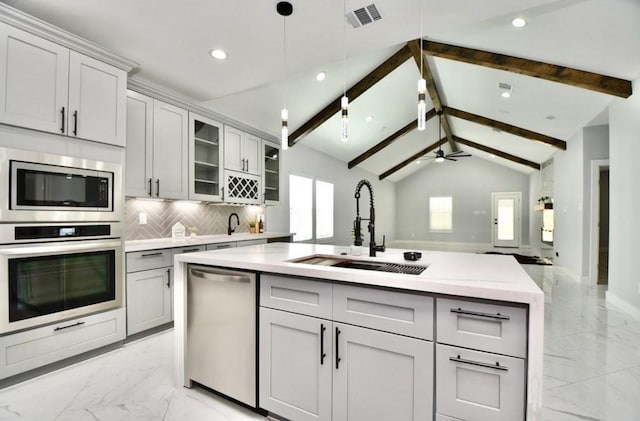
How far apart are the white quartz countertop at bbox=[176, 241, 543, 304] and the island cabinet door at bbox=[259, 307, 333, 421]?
0.89ft

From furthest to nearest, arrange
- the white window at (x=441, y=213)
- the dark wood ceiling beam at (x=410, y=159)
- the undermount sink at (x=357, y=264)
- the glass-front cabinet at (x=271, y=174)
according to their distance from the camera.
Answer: the white window at (x=441, y=213)
the dark wood ceiling beam at (x=410, y=159)
the glass-front cabinet at (x=271, y=174)
the undermount sink at (x=357, y=264)

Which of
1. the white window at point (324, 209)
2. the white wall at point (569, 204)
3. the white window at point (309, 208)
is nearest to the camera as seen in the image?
the white wall at point (569, 204)

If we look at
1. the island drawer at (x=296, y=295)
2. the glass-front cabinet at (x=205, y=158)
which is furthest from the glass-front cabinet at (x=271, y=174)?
the island drawer at (x=296, y=295)

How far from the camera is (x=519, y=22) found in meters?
3.19

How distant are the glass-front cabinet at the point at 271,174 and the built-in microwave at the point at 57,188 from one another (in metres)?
2.48

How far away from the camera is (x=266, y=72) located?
126 inches

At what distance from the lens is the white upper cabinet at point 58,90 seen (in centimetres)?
210

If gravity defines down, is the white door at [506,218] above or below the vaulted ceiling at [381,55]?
below

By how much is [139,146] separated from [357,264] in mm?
2549

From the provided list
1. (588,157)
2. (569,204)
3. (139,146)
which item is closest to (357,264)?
(139,146)

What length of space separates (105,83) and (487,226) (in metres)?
11.9

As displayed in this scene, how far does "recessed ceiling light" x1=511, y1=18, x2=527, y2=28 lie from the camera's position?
3.14m

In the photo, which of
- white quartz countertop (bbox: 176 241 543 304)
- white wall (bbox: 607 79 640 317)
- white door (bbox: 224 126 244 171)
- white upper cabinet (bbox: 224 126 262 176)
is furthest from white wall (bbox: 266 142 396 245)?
white wall (bbox: 607 79 640 317)

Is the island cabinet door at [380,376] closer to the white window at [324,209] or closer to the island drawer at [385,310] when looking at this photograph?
the island drawer at [385,310]
